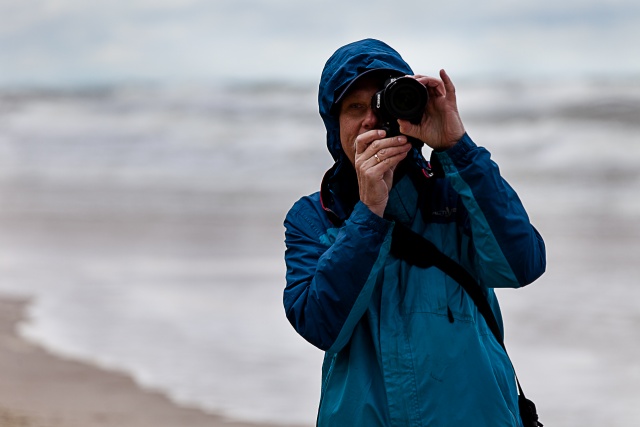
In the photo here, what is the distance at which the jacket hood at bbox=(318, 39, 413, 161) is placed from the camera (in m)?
2.43

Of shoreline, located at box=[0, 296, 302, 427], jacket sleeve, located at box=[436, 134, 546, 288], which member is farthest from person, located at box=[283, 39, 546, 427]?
shoreline, located at box=[0, 296, 302, 427]

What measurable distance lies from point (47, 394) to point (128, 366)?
0.65m

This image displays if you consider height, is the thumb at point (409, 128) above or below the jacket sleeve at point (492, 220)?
above

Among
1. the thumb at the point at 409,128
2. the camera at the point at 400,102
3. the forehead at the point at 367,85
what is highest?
the forehead at the point at 367,85

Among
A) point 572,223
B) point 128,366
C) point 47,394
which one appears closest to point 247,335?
point 128,366

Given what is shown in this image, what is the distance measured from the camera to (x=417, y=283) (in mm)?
2285

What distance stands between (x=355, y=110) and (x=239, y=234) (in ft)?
35.2

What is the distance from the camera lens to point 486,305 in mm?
2330

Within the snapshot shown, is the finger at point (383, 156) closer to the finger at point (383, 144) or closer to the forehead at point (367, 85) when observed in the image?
the finger at point (383, 144)

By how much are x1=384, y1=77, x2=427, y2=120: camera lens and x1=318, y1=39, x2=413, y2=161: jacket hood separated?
0.10 m

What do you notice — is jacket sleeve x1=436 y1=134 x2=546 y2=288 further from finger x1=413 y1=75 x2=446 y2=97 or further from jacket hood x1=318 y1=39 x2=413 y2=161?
jacket hood x1=318 y1=39 x2=413 y2=161

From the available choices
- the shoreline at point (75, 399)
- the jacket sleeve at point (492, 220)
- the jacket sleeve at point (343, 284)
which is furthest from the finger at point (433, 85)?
the shoreline at point (75, 399)

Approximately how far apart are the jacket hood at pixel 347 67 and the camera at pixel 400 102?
9 centimetres

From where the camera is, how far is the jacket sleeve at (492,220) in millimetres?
2252
